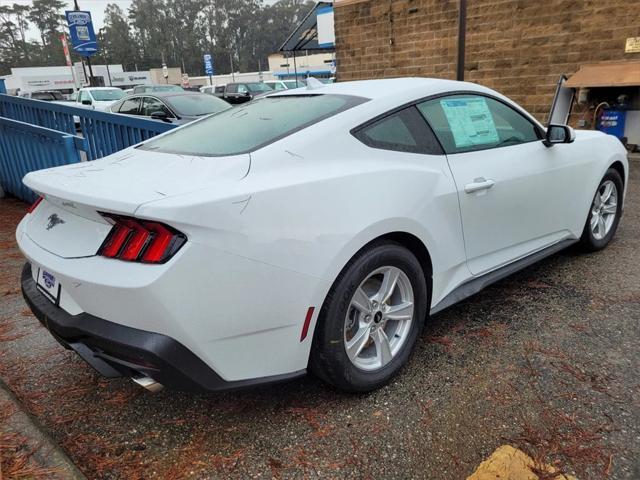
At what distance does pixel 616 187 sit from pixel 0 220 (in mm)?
6796

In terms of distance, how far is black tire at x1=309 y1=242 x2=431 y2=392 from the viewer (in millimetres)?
2250

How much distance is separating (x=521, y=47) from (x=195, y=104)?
267 inches

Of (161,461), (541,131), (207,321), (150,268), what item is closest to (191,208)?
(150,268)

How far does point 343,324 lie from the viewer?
2.30m

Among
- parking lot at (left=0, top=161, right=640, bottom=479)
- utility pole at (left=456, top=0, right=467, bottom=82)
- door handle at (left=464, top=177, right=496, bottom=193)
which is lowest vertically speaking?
parking lot at (left=0, top=161, right=640, bottom=479)

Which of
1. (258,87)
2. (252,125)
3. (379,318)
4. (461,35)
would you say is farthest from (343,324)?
(258,87)

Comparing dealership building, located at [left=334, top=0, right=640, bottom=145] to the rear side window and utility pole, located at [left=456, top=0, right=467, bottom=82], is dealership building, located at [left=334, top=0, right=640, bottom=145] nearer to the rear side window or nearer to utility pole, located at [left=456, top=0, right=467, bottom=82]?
utility pole, located at [left=456, top=0, right=467, bottom=82]

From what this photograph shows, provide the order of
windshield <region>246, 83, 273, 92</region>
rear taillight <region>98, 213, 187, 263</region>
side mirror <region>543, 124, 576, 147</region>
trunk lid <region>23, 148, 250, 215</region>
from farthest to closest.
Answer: windshield <region>246, 83, 273, 92</region>, side mirror <region>543, 124, 576, 147</region>, trunk lid <region>23, 148, 250, 215</region>, rear taillight <region>98, 213, 187, 263</region>

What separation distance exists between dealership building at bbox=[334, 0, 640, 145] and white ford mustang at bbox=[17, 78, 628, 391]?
732cm

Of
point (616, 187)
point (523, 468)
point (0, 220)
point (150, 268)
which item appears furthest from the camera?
point (0, 220)

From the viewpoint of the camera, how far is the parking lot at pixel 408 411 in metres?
2.11

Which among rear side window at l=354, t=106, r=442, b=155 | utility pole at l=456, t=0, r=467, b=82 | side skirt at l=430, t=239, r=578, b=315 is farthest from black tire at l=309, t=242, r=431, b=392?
utility pole at l=456, t=0, r=467, b=82

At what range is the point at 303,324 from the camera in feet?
7.11

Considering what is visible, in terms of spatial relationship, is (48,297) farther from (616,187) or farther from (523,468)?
(616,187)
